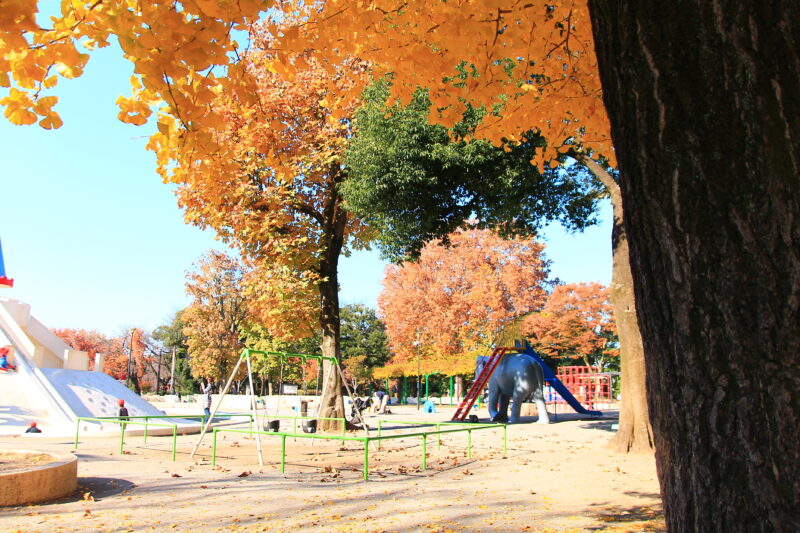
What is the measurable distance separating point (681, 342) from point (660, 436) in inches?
13.5

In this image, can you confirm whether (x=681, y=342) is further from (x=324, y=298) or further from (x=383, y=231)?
(x=324, y=298)

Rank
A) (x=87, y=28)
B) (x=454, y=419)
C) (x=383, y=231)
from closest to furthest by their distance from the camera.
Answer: (x=87, y=28), (x=383, y=231), (x=454, y=419)

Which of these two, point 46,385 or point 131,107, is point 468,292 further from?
point 131,107

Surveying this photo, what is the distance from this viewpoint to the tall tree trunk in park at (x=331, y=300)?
16708 mm

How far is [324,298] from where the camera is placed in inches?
685

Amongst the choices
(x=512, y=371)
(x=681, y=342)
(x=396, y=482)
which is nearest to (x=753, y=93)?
(x=681, y=342)

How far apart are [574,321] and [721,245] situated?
42147 millimetres

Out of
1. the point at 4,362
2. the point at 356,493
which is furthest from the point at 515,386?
the point at 4,362

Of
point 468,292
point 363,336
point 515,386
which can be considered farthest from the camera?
point 363,336

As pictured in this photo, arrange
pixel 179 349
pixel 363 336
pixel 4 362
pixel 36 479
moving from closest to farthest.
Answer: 1. pixel 36 479
2. pixel 4 362
3. pixel 363 336
4. pixel 179 349

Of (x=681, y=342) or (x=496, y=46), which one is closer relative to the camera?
(x=681, y=342)

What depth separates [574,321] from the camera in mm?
42406

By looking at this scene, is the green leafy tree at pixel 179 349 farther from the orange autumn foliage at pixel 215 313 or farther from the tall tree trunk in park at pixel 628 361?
the tall tree trunk in park at pixel 628 361

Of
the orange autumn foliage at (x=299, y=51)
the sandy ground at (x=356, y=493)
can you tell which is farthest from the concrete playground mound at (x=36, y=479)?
the orange autumn foliage at (x=299, y=51)
